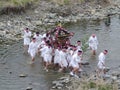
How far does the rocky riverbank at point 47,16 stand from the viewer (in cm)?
3644

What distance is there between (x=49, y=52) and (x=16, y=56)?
392 cm

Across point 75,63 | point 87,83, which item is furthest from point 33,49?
point 87,83

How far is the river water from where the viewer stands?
23938mm

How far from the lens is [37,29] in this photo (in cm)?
3762

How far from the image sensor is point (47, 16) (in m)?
42.6

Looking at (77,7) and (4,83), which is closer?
(4,83)

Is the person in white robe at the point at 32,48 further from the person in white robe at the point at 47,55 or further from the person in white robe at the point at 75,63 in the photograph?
the person in white robe at the point at 75,63

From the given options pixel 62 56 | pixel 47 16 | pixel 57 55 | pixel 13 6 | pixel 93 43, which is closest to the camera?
pixel 62 56

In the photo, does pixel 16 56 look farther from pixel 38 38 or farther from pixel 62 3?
pixel 62 3

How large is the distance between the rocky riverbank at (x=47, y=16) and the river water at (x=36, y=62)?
8.69ft

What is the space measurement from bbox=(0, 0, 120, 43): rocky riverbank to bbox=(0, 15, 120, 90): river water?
8.69 ft

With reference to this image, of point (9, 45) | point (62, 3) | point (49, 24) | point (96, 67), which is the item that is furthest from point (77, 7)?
point (96, 67)

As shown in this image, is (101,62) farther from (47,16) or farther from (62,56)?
(47,16)

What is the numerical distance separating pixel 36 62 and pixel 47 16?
1518 centimetres
